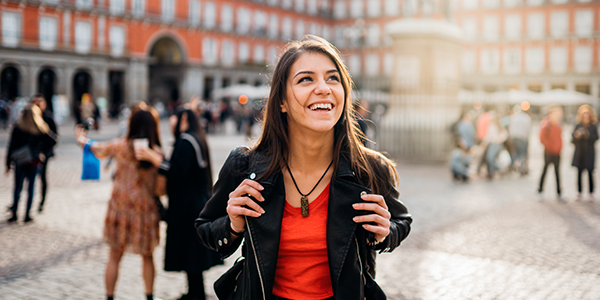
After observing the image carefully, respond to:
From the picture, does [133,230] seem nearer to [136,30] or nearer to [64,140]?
[64,140]

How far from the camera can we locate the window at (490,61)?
49.6 meters

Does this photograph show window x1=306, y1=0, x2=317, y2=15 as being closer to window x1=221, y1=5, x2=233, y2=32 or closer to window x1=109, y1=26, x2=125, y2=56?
window x1=221, y1=5, x2=233, y2=32

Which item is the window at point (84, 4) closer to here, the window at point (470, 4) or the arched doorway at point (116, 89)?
the arched doorway at point (116, 89)

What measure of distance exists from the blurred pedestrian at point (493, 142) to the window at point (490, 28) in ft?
134

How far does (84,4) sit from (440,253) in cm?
3703

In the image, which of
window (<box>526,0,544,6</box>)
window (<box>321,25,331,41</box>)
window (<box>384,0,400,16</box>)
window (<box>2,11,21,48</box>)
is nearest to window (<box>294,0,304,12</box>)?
window (<box>321,25,331,41</box>)

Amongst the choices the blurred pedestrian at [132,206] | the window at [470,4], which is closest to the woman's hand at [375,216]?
the blurred pedestrian at [132,206]

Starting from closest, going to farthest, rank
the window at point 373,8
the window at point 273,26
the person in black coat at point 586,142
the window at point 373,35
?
the person in black coat at point 586,142 < the window at point 273,26 < the window at point 373,35 < the window at point 373,8

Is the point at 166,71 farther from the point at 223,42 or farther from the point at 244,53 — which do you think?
the point at 244,53

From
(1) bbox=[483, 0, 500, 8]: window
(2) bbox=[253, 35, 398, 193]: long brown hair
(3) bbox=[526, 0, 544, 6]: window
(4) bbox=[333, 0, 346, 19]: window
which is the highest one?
(4) bbox=[333, 0, 346, 19]: window

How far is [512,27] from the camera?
48625 millimetres

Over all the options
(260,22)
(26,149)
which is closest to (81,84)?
(260,22)

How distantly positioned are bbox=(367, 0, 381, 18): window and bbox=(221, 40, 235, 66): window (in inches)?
670

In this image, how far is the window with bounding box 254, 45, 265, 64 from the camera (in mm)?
50438
